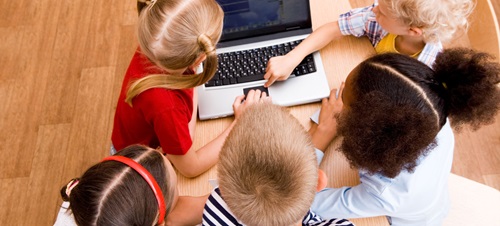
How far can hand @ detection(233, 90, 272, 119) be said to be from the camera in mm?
989

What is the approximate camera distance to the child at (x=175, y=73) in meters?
0.89

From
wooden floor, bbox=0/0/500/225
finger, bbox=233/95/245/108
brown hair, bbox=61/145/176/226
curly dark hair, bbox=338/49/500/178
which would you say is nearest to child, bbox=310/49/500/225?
curly dark hair, bbox=338/49/500/178

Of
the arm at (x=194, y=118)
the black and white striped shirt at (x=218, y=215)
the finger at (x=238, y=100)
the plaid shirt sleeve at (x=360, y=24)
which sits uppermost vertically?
the plaid shirt sleeve at (x=360, y=24)

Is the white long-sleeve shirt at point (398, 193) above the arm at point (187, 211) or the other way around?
above

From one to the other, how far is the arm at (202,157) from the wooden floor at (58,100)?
959mm

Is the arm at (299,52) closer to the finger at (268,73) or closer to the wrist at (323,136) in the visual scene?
the finger at (268,73)

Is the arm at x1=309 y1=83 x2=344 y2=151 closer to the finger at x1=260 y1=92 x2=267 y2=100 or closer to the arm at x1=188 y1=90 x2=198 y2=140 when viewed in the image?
the finger at x1=260 y1=92 x2=267 y2=100

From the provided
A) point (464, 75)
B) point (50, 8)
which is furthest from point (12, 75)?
point (464, 75)

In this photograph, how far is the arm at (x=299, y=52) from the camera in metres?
1.01

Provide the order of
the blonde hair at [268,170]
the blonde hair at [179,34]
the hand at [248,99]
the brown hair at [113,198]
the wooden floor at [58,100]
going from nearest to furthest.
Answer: the blonde hair at [268,170], the brown hair at [113,198], the blonde hair at [179,34], the hand at [248,99], the wooden floor at [58,100]

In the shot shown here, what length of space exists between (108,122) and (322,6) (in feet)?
3.70

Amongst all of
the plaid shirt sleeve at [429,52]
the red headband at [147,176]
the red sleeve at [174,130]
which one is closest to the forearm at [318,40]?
the plaid shirt sleeve at [429,52]

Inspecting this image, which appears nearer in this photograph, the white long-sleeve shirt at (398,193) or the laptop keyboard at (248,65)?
the white long-sleeve shirt at (398,193)

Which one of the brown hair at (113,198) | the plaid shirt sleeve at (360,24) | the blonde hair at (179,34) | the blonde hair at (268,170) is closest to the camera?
the blonde hair at (268,170)
